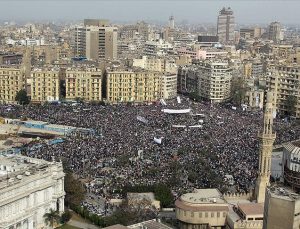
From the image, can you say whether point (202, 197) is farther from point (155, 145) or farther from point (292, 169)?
point (155, 145)

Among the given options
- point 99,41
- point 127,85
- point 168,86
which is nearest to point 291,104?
point 168,86

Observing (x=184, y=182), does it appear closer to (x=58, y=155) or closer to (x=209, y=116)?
(x=58, y=155)

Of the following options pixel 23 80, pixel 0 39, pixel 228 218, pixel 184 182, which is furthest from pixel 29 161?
pixel 0 39

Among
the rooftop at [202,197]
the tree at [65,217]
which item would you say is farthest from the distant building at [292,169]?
the tree at [65,217]

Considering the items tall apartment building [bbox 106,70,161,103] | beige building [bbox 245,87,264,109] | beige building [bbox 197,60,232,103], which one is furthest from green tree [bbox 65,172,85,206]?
beige building [bbox 197,60,232,103]

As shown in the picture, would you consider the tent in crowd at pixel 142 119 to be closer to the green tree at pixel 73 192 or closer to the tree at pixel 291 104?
the tree at pixel 291 104

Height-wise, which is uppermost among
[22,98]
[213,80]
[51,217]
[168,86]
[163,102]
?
[213,80]

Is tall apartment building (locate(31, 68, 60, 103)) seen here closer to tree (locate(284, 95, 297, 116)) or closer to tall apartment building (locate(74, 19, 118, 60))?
tree (locate(284, 95, 297, 116))
